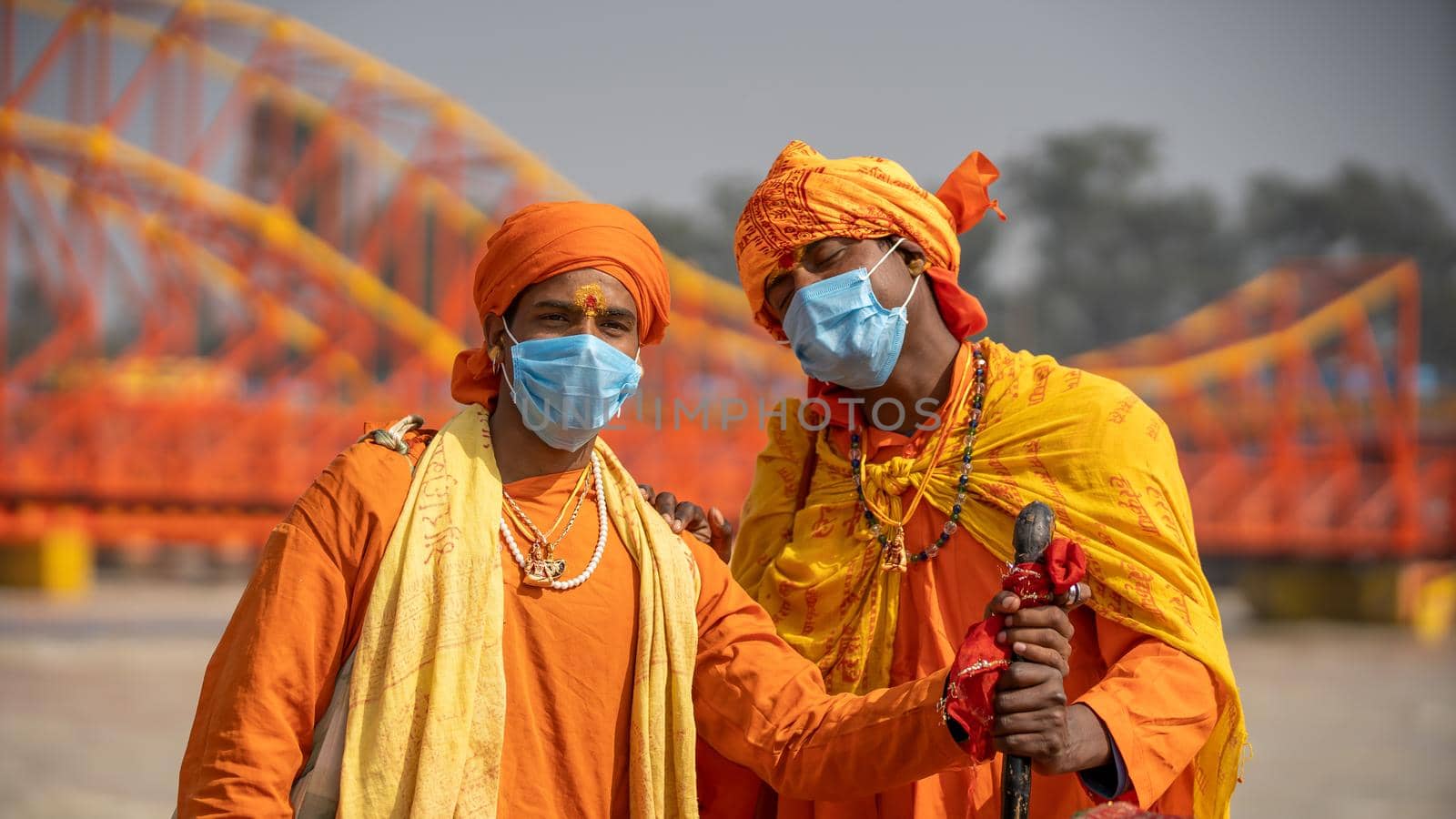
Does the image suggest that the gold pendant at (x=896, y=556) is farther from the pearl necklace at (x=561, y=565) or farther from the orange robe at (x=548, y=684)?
the pearl necklace at (x=561, y=565)

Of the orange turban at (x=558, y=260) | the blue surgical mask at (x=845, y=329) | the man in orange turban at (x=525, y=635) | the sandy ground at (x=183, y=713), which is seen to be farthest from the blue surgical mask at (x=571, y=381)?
the sandy ground at (x=183, y=713)

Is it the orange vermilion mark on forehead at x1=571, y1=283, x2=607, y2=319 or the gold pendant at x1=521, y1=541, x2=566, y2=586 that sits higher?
the orange vermilion mark on forehead at x1=571, y1=283, x2=607, y2=319

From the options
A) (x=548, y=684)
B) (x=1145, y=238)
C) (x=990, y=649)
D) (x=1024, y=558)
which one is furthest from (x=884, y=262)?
(x=1145, y=238)

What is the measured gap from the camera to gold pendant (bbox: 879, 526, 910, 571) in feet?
9.14

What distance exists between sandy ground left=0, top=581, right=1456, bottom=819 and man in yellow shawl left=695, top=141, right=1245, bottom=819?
8.64 meters

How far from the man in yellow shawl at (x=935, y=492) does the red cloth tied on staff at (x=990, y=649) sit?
0.89 feet

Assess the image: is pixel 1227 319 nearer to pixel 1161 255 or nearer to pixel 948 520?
pixel 1161 255

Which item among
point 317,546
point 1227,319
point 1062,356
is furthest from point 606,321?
point 1062,356

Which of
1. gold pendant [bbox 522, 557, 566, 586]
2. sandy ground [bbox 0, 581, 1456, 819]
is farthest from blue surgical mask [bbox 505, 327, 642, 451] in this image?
sandy ground [bbox 0, 581, 1456, 819]

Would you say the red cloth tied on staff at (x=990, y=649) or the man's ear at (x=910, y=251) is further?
the man's ear at (x=910, y=251)

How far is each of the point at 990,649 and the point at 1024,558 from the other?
5.8 inches

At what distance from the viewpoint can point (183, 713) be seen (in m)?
15.1

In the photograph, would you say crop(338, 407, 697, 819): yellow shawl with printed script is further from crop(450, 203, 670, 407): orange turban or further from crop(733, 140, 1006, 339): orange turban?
crop(733, 140, 1006, 339): orange turban

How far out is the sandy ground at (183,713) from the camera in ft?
39.7
